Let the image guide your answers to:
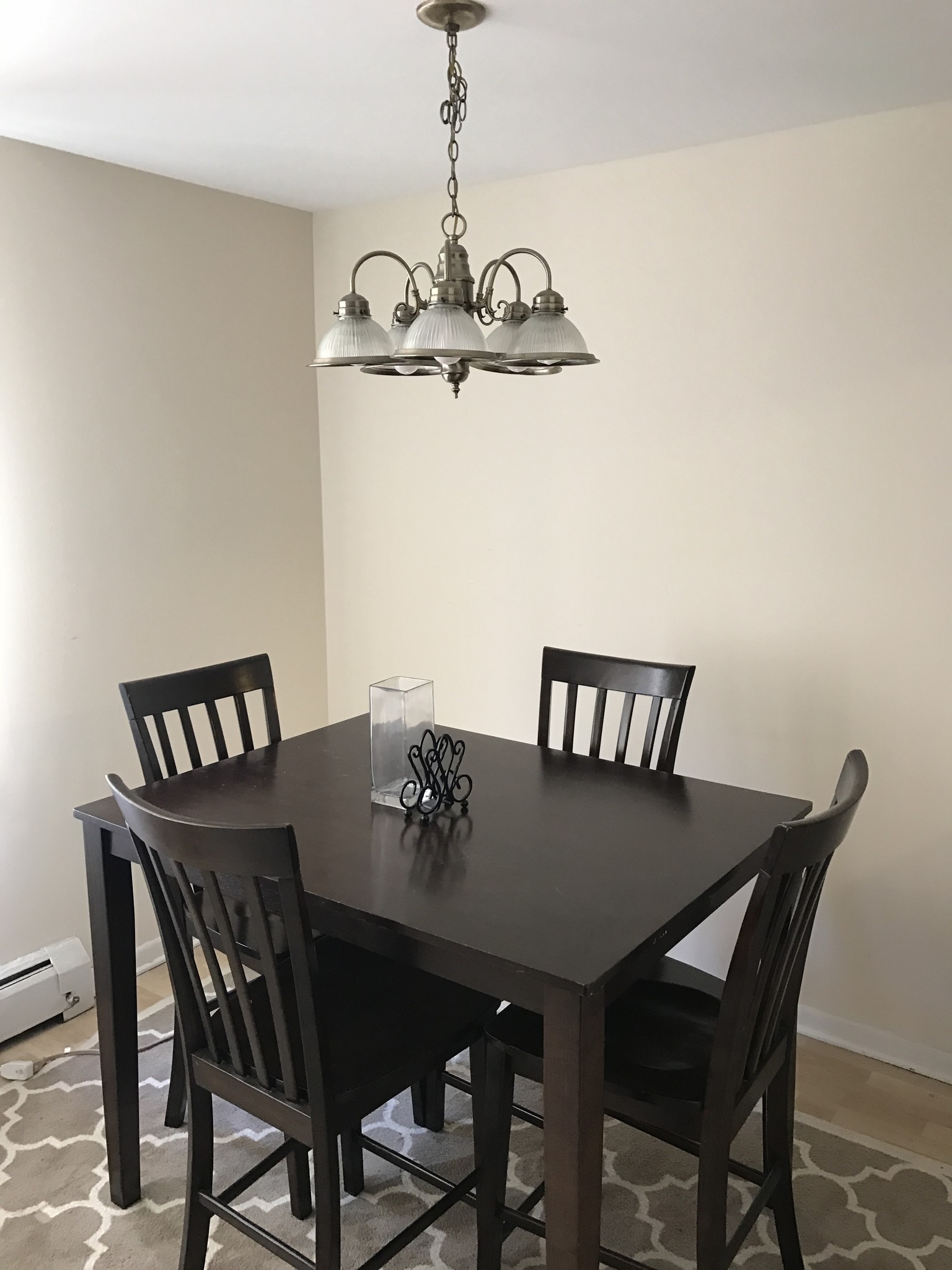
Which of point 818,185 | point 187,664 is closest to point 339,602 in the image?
point 187,664

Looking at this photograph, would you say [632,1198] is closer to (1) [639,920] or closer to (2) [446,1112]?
(2) [446,1112]

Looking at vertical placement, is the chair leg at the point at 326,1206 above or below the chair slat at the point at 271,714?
below

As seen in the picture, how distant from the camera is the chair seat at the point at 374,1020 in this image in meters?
1.72

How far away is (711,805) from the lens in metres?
2.09

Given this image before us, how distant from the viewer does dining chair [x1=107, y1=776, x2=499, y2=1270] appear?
5.09 feet

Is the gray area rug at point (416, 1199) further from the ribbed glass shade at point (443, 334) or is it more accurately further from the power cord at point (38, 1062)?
the ribbed glass shade at point (443, 334)

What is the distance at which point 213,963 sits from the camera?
5.57 feet

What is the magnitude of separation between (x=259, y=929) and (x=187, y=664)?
1.86m

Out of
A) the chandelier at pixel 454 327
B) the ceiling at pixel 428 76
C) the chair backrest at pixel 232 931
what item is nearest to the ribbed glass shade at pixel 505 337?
the chandelier at pixel 454 327

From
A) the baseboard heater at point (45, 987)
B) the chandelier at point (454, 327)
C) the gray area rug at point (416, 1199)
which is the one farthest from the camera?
the baseboard heater at point (45, 987)

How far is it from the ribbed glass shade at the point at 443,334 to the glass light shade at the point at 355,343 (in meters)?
0.12

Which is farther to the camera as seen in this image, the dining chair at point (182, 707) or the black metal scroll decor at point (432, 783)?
the dining chair at point (182, 707)

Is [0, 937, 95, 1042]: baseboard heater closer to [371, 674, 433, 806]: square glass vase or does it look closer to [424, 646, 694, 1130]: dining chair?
[424, 646, 694, 1130]: dining chair

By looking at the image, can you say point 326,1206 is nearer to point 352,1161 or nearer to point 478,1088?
point 478,1088
